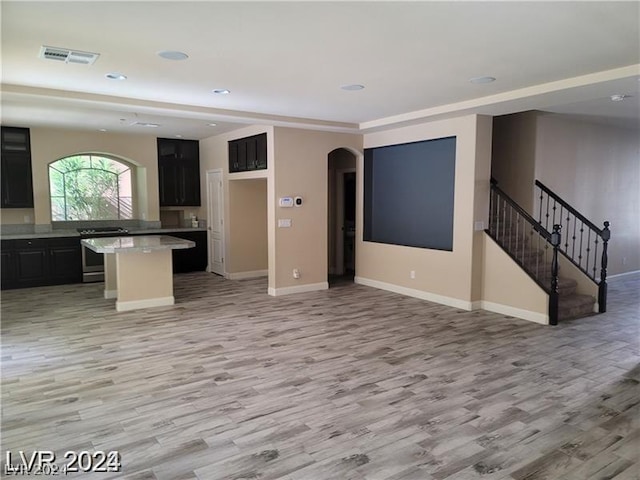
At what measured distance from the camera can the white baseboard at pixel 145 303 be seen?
616 centimetres

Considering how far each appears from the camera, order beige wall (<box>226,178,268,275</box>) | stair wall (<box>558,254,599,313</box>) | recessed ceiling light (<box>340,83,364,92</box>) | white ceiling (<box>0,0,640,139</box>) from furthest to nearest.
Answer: beige wall (<box>226,178,268,275</box>), stair wall (<box>558,254,599,313</box>), recessed ceiling light (<box>340,83,364,92</box>), white ceiling (<box>0,0,640,139</box>)

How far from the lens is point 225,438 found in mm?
2934

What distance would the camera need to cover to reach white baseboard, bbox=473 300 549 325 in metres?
5.63

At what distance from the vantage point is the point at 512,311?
5.97m

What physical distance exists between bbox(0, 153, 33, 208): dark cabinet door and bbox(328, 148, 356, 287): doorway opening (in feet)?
18.5

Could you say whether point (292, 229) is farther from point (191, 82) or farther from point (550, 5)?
point (550, 5)

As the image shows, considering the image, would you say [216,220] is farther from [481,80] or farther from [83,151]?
[481,80]

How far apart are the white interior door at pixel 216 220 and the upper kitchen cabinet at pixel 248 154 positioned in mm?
683

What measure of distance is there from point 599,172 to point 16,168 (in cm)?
1051

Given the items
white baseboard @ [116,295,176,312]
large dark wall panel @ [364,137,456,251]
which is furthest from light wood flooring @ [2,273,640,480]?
large dark wall panel @ [364,137,456,251]

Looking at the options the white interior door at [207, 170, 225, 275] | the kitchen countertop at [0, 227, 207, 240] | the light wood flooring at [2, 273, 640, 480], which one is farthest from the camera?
the white interior door at [207, 170, 225, 275]

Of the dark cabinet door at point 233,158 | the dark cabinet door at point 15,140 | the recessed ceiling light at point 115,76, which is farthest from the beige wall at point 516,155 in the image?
the dark cabinet door at point 15,140

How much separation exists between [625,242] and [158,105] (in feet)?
28.6

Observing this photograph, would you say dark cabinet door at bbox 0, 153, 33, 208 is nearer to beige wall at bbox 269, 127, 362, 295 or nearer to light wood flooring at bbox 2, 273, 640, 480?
light wood flooring at bbox 2, 273, 640, 480
